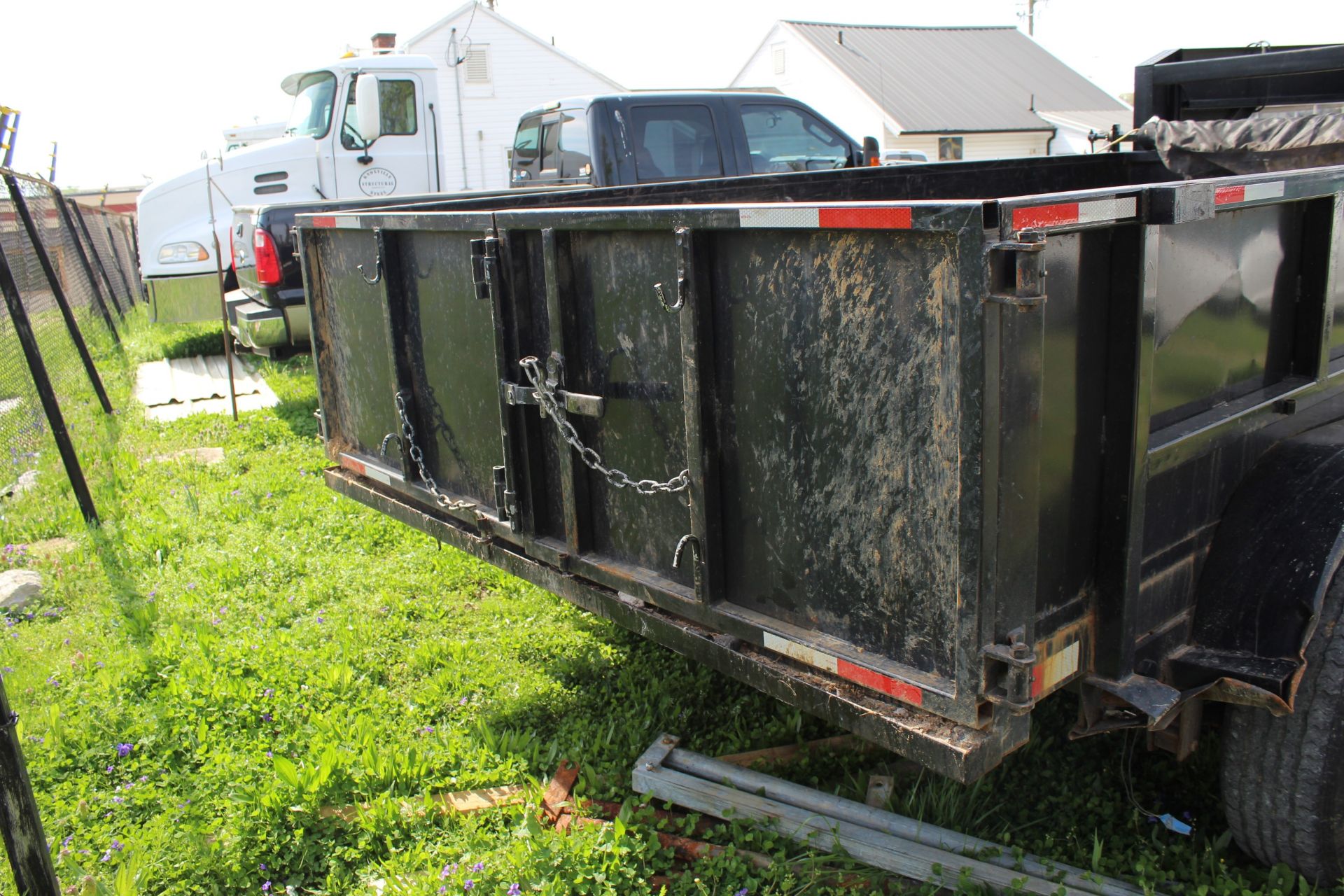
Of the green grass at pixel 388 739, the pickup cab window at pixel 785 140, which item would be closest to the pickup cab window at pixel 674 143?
the pickup cab window at pixel 785 140

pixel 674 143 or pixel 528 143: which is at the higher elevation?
pixel 528 143

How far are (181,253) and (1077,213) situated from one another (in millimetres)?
12094

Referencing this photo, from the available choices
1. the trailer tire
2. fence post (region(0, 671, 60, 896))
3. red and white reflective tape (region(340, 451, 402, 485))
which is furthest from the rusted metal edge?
fence post (region(0, 671, 60, 896))

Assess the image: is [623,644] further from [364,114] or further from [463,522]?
[364,114]

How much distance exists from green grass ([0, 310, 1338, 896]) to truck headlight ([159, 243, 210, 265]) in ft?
23.7

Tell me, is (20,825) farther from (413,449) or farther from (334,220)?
(334,220)

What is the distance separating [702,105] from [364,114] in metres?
3.95

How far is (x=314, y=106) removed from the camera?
11.6 metres

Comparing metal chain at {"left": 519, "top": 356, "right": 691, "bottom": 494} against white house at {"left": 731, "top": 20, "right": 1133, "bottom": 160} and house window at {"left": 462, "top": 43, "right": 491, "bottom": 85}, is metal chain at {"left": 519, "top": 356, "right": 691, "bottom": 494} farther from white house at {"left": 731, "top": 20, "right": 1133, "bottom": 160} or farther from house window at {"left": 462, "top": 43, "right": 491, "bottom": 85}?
house window at {"left": 462, "top": 43, "right": 491, "bottom": 85}

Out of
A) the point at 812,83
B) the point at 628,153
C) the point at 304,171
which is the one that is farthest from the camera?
the point at 812,83

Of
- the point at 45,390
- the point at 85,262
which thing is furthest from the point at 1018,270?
the point at 85,262

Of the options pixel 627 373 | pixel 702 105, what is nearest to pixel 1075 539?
pixel 627 373

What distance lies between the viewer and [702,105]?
8984 millimetres

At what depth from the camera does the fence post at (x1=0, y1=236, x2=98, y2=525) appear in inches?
235
